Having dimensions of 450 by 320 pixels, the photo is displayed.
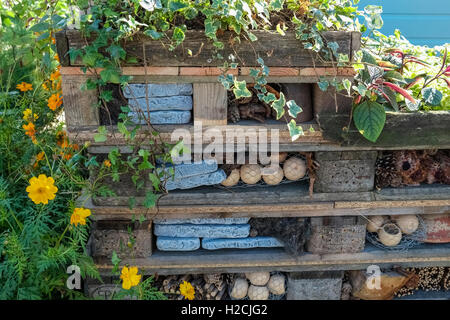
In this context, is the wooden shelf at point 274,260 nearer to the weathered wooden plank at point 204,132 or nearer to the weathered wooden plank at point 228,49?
the weathered wooden plank at point 204,132

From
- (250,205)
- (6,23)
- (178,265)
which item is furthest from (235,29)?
(6,23)

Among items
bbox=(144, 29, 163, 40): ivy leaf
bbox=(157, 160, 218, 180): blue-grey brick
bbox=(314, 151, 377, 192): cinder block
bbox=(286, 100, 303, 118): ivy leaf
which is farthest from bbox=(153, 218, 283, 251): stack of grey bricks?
bbox=(144, 29, 163, 40): ivy leaf

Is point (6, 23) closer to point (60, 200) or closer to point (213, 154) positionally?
point (60, 200)

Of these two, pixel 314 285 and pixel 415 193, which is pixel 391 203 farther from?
Result: pixel 314 285

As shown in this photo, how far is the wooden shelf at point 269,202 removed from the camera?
206cm

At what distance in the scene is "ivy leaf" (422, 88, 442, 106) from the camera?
1970mm

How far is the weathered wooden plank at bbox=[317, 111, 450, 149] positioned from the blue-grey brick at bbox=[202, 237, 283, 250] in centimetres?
62

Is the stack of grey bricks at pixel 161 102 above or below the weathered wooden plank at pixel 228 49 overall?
below

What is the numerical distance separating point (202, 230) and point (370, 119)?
0.95m

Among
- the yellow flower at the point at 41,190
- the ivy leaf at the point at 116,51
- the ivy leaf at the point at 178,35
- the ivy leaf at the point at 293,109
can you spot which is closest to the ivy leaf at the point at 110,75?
the ivy leaf at the point at 116,51

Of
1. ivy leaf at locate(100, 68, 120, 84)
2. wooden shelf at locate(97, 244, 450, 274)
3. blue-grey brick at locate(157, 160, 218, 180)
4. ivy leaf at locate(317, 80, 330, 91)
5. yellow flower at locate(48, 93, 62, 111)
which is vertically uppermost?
ivy leaf at locate(100, 68, 120, 84)

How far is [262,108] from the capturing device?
2.01m

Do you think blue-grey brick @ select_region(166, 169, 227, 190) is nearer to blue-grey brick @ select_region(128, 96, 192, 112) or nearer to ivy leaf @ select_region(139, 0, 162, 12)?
blue-grey brick @ select_region(128, 96, 192, 112)

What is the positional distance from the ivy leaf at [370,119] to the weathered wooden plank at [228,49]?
0.23 metres
